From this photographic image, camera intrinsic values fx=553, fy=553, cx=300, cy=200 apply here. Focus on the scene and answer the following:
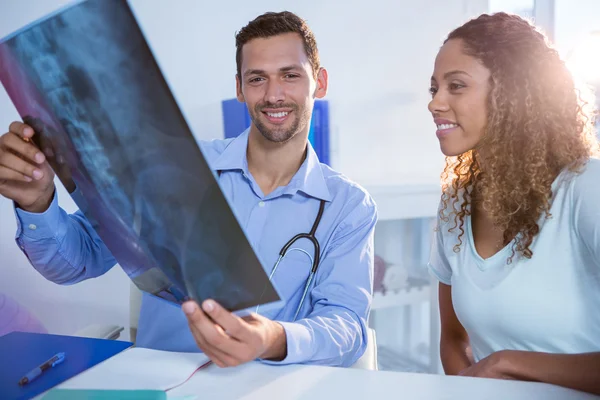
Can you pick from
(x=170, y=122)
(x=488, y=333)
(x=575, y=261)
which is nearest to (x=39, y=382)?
(x=170, y=122)

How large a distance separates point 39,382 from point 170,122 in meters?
0.42

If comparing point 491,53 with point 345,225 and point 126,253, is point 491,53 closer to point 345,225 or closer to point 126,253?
point 345,225

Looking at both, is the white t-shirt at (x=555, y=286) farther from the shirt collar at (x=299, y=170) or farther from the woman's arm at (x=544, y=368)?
the shirt collar at (x=299, y=170)

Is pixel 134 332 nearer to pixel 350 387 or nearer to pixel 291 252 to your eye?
pixel 291 252

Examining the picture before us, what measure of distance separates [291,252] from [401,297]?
1.28 metres

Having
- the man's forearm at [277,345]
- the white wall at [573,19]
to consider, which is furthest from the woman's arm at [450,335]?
the white wall at [573,19]

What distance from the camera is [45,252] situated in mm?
985

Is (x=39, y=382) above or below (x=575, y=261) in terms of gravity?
above

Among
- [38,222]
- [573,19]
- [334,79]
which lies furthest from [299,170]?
[573,19]

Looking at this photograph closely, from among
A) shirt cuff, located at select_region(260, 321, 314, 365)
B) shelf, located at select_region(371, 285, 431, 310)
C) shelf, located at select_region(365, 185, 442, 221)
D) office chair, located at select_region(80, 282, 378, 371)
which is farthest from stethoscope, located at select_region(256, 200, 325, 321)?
shelf, located at select_region(371, 285, 431, 310)

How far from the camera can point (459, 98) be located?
114cm

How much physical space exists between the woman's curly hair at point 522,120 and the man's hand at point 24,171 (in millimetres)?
786

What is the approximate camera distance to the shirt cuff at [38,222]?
895mm

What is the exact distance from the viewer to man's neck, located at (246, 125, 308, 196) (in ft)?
4.42
